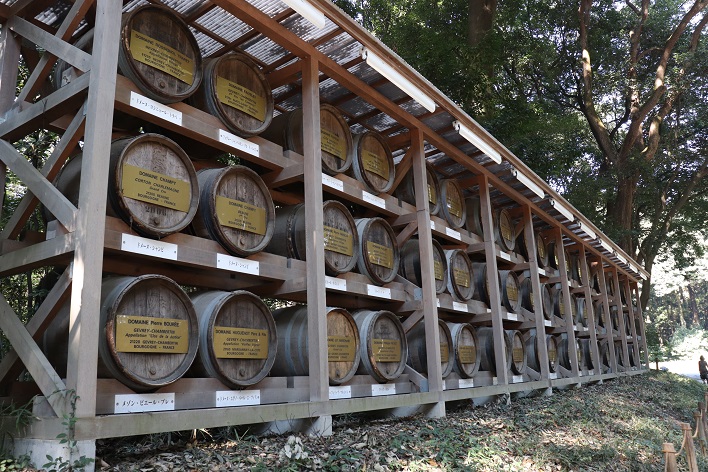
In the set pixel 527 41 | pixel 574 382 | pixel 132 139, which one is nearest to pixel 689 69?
pixel 527 41

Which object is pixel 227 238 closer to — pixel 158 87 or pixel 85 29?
pixel 158 87

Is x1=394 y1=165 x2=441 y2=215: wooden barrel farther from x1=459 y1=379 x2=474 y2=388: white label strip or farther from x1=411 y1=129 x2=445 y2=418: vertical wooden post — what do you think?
x1=459 y1=379 x2=474 y2=388: white label strip

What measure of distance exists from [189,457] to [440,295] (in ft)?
16.6

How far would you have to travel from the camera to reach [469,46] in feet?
48.1

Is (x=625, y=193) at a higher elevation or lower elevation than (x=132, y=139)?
higher

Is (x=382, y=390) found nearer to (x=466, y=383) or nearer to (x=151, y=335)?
(x=466, y=383)

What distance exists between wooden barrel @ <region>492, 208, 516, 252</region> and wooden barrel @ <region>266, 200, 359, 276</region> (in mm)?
5000

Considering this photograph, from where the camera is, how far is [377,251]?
732 cm

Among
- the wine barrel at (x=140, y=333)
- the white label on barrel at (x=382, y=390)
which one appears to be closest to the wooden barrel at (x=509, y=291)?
the white label on barrel at (x=382, y=390)

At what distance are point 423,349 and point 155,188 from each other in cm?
448

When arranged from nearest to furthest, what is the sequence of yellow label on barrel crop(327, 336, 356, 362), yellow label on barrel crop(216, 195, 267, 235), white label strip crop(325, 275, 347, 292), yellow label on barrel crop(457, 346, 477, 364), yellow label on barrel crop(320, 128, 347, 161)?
yellow label on barrel crop(216, 195, 267, 235), yellow label on barrel crop(327, 336, 356, 362), white label strip crop(325, 275, 347, 292), yellow label on barrel crop(320, 128, 347, 161), yellow label on barrel crop(457, 346, 477, 364)

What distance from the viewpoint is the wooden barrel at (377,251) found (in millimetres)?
7074

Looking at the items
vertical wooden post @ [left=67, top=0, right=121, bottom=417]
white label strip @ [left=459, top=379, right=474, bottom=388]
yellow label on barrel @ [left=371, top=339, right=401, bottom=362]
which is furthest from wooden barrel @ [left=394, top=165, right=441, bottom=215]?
vertical wooden post @ [left=67, top=0, right=121, bottom=417]

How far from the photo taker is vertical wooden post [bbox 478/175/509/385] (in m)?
9.57
